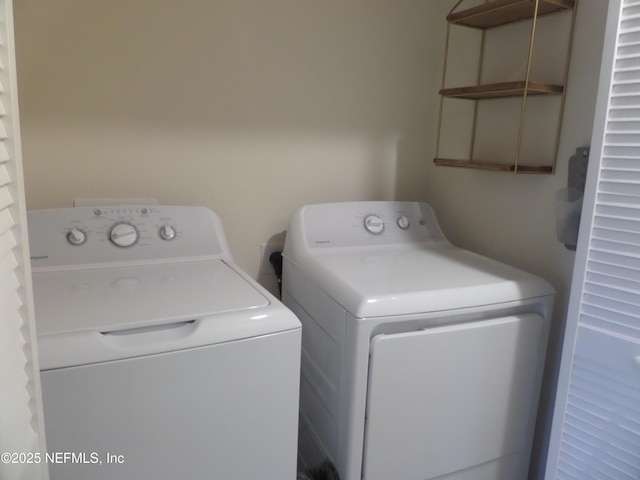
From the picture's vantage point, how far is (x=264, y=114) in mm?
1681

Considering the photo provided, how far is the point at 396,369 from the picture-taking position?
1.18 meters

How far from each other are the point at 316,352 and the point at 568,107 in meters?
1.05

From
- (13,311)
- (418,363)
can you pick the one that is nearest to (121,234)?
(13,311)

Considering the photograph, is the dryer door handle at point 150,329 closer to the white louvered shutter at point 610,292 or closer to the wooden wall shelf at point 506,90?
the white louvered shutter at point 610,292

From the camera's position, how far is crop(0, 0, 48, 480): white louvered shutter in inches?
22.0

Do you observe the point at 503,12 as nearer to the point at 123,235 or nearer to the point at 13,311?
the point at 123,235

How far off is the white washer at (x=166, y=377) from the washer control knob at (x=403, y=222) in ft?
2.42

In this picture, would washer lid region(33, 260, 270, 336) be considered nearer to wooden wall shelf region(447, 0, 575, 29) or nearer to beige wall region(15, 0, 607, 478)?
beige wall region(15, 0, 607, 478)

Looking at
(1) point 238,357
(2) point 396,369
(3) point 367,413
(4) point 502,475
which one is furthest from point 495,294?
(1) point 238,357

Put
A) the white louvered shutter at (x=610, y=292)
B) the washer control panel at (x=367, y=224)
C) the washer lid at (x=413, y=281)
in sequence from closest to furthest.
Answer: the white louvered shutter at (x=610, y=292) → the washer lid at (x=413, y=281) → the washer control panel at (x=367, y=224)

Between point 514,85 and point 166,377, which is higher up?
point 514,85

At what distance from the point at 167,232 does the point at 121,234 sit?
5.1 inches

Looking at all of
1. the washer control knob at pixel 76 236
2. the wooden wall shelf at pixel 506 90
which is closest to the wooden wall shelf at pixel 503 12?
the wooden wall shelf at pixel 506 90

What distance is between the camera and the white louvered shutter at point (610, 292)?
100 cm
